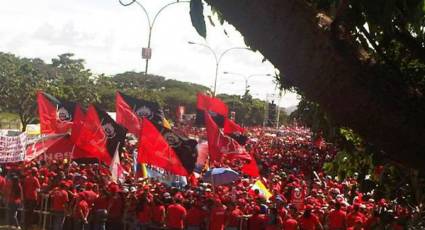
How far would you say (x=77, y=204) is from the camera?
38.4 ft

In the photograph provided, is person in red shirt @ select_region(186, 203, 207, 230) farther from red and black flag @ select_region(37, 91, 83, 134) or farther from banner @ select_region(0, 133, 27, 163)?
red and black flag @ select_region(37, 91, 83, 134)

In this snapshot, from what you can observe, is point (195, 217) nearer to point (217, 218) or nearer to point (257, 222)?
point (217, 218)

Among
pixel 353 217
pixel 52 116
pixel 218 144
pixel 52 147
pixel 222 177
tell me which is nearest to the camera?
pixel 353 217

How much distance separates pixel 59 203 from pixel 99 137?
6.70ft

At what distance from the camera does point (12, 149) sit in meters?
14.0

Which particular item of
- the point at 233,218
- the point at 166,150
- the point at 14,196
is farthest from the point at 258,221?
the point at 14,196

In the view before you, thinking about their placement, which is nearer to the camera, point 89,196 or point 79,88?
point 89,196

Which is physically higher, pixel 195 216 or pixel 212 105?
pixel 212 105

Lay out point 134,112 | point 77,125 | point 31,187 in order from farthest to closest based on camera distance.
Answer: point 134,112 → point 77,125 → point 31,187

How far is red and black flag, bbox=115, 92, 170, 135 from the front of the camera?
1788 cm

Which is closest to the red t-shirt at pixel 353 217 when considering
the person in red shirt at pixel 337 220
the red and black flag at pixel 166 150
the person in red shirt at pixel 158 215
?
the person in red shirt at pixel 337 220

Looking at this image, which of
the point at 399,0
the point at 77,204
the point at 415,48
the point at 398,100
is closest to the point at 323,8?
the point at 399,0

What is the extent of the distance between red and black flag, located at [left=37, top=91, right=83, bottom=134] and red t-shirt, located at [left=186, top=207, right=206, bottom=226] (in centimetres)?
656

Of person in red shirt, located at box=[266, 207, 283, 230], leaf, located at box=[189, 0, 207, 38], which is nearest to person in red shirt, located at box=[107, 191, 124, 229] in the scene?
person in red shirt, located at box=[266, 207, 283, 230]
